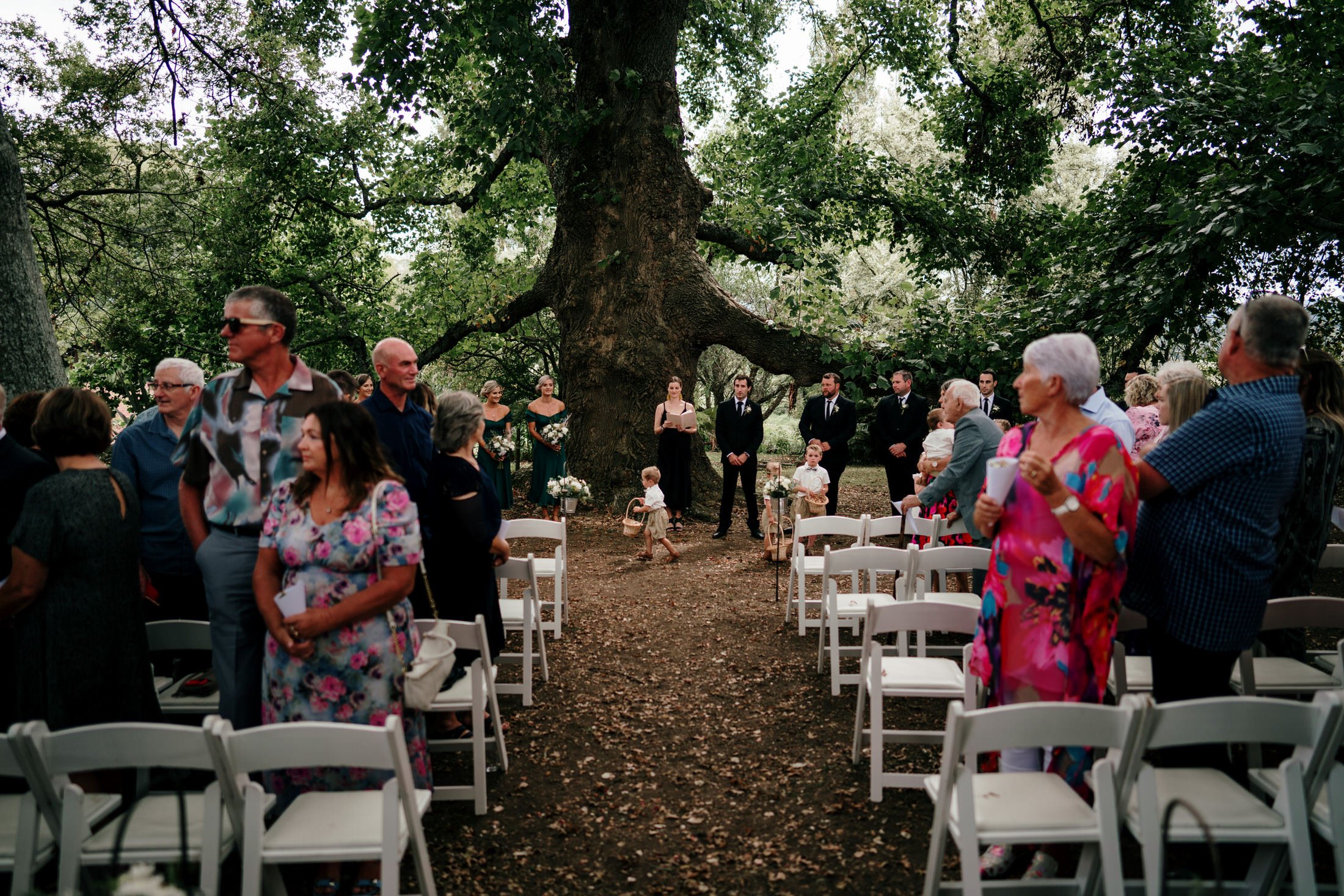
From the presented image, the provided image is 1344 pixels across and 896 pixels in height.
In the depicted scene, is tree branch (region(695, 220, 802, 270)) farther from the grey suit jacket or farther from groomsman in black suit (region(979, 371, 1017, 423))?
the grey suit jacket

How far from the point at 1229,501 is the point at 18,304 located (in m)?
6.43

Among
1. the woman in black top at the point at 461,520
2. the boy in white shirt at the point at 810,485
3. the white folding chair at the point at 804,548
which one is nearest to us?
the woman in black top at the point at 461,520

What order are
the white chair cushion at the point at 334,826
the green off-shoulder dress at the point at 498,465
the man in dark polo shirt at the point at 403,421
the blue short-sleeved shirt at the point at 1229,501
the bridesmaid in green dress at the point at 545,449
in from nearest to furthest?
the white chair cushion at the point at 334,826, the blue short-sleeved shirt at the point at 1229,501, the man in dark polo shirt at the point at 403,421, the green off-shoulder dress at the point at 498,465, the bridesmaid in green dress at the point at 545,449

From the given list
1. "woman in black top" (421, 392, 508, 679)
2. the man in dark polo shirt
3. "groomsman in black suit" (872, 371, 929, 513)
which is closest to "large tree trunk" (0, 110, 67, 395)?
the man in dark polo shirt

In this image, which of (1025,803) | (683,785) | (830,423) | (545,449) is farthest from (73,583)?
(545,449)

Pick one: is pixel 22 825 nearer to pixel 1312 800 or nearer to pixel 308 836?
pixel 308 836

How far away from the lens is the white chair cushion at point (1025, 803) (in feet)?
7.99

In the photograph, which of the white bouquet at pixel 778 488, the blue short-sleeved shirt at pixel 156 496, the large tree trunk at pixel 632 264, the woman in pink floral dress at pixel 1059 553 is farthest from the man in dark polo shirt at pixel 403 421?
the large tree trunk at pixel 632 264

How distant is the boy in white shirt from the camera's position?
9.00 m

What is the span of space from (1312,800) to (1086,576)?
2.79ft

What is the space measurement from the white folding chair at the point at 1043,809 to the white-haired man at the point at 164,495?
3672mm

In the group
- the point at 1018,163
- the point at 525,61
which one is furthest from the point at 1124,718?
the point at 1018,163

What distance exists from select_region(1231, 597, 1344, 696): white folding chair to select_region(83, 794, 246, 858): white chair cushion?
367cm

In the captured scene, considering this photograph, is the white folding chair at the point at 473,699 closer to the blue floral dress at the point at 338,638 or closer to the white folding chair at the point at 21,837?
the blue floral dress at the point at 338,638
